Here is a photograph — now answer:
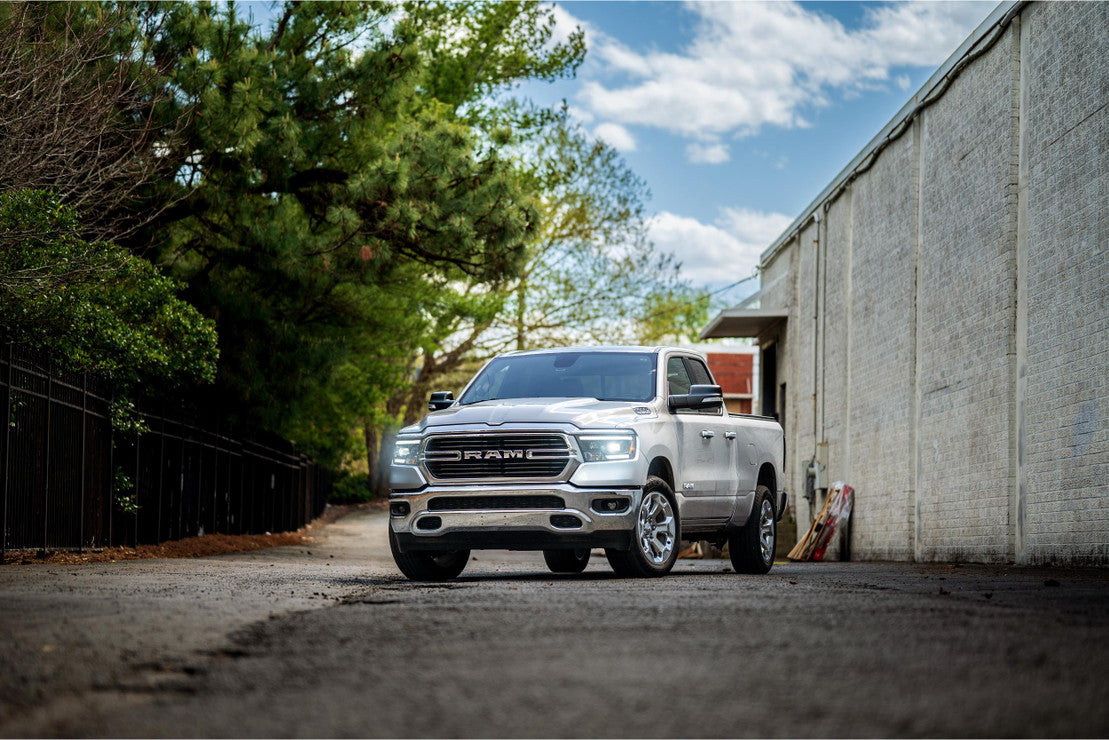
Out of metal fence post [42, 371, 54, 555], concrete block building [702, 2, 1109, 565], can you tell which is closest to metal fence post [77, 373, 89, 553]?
metal fence post [42, 371, 54, 555]

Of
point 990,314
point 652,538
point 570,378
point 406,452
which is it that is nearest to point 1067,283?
point 990,314

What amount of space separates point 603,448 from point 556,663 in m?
5.82

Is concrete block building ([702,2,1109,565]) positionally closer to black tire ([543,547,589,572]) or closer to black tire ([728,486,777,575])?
black tire ([728,486,777,575])

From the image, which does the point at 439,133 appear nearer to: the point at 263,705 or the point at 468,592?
the point at 468,592

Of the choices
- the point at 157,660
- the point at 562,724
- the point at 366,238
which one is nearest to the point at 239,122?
the point at 366,238

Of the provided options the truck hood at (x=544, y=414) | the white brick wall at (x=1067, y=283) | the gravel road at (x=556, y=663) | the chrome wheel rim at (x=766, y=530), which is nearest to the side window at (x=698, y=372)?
the chrome wheel rim at (x=766, y=530)

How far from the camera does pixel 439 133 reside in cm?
1978

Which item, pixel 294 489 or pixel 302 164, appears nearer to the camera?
pixel 302 164

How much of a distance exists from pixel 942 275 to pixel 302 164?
9619mm

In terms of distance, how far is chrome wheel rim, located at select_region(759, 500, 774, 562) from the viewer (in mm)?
13766

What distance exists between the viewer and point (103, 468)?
16531mm

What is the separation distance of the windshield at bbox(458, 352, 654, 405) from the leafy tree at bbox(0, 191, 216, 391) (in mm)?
4604

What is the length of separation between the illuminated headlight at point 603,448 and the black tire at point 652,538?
38 centimetres

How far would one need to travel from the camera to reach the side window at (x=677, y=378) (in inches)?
503
